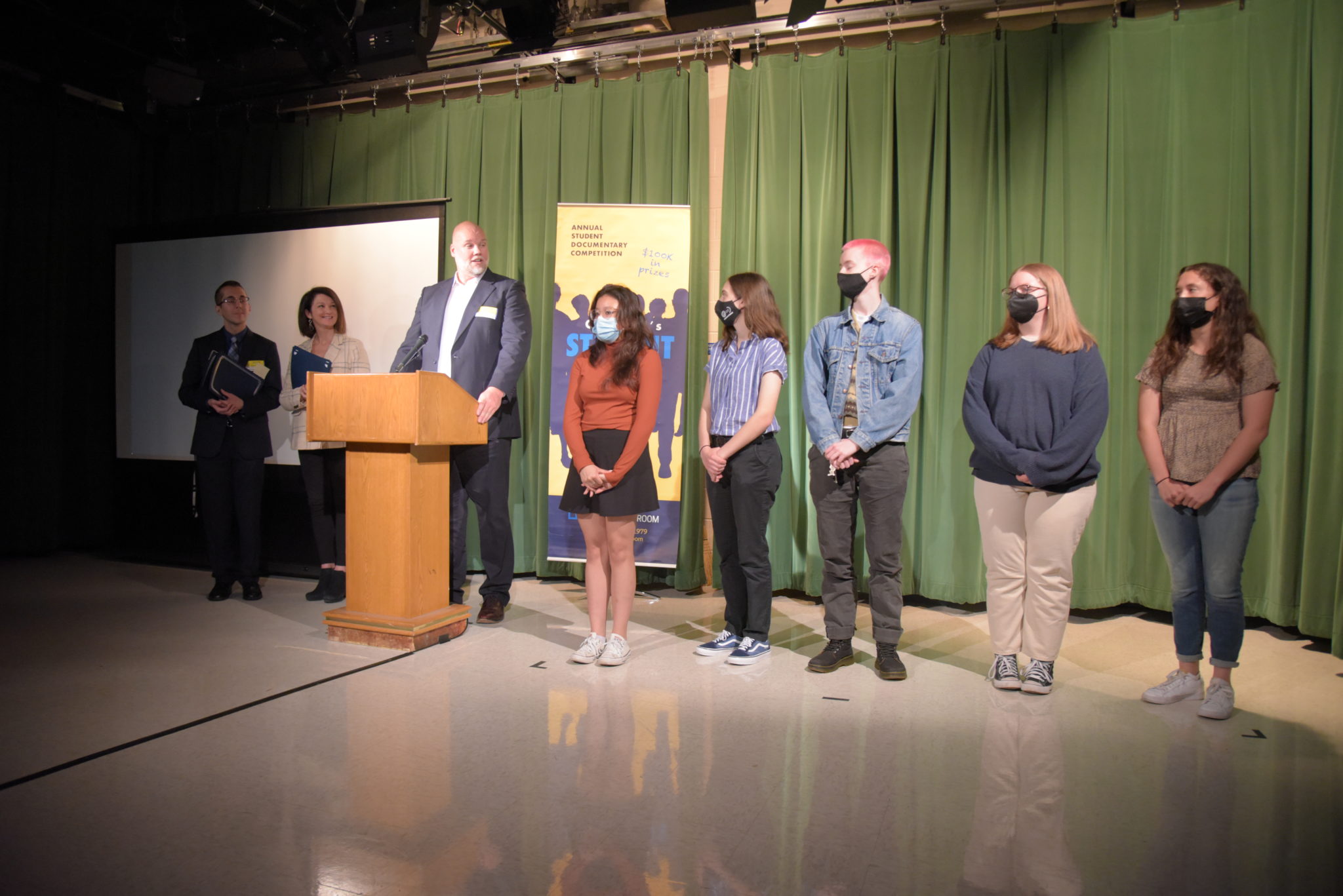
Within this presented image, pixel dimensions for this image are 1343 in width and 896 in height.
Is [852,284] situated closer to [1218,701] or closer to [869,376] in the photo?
[869,376]

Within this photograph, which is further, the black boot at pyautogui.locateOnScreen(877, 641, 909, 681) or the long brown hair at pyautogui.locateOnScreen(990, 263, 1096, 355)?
the black boot at pyautogui.locateOnScreen(877, 641, 909, 681)

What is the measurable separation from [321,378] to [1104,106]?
3.91 metres

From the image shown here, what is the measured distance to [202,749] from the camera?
2.48 meters

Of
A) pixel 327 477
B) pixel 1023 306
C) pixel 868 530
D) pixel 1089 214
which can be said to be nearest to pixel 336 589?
pixel 327 477

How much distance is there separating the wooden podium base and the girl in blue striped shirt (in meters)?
1.10

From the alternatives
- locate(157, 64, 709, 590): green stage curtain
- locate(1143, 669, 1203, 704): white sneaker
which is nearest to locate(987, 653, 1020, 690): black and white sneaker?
locate(1143, 669, 1203, 704): white sneaker

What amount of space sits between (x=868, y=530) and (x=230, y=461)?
3298mm

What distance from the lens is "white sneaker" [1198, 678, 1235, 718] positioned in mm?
2801

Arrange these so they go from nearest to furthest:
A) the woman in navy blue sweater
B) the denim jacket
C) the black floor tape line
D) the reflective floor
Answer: the reflective floor → the black floor tape line → the woman in navy blue sweater → the denim jacket

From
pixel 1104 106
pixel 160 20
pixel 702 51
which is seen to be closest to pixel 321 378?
pixel 702 51

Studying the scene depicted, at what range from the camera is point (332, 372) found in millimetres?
4559

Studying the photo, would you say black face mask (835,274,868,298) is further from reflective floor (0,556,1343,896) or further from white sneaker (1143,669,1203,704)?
white sneaker (1143,669,1203,704)

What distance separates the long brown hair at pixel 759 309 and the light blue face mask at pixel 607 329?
1.70 feet

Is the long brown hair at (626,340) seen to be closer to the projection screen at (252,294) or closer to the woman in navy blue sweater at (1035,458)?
the woman in navy blue sweater at (1035,458)
